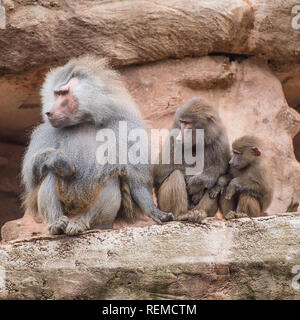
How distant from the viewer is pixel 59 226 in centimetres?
559

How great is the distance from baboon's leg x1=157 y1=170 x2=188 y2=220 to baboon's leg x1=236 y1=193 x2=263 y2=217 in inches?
17.5

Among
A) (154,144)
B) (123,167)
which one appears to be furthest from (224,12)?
(123,167)

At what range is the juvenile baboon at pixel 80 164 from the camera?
579 cm

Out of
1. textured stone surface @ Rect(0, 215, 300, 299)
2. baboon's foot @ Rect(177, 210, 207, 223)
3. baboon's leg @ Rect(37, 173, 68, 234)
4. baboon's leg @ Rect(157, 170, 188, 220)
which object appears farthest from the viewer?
baboon's leg @ Rect(157, 170, 188, 220)

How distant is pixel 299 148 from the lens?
922 cm

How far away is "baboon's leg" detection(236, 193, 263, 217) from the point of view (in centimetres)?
588

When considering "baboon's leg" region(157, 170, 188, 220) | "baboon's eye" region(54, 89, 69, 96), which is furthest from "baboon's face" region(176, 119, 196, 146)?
"baboon's eye" region(54, 89, 69, 96)

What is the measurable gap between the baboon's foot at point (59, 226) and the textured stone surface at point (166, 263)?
14 centimetres

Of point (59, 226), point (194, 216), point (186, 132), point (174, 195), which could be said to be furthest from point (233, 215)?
point (59, 226)

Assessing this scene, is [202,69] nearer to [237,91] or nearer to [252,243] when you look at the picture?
[237,91]

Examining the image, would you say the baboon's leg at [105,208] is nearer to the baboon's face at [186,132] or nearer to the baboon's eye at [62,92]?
the baboon's face at [186,132]

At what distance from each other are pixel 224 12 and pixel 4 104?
258 cm

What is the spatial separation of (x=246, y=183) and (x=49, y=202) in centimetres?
161

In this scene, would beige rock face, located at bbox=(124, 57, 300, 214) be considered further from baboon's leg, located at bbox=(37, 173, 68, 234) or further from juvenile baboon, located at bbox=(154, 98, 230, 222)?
baboon's leg, located at bbox=(37, 173, 68, 234)
